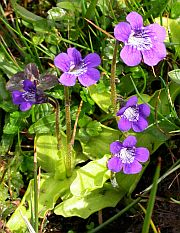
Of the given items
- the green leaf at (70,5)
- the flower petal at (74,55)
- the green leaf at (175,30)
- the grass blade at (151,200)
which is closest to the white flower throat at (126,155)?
the flower petal at (74,55)

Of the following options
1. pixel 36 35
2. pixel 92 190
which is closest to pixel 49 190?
pixel 92 190

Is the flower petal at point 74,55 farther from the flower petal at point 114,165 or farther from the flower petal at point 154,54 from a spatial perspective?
the flower petal at point 114,165

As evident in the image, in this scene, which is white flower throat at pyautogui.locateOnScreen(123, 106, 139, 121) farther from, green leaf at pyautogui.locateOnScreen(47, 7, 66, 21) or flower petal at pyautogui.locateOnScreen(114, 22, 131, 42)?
green leaf at pyautogui.locateOnScreen(47, 7, 66, 21)

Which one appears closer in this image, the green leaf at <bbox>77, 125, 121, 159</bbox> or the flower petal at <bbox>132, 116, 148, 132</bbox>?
the flower petal at <bbox>132, 116, 148, 132</bbox>

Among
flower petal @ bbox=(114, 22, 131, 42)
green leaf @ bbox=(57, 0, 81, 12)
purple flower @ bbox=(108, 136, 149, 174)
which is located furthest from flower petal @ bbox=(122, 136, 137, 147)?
green leaf @ bbox=(57, 0, 81, 12)

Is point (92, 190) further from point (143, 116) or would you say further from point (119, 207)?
point (143, 116)

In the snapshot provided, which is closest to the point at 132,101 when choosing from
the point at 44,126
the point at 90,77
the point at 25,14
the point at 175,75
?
the point at 90,77
